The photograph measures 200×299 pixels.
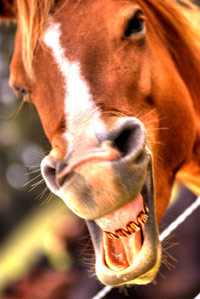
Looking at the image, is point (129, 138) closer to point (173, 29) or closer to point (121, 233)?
point (121, 233)

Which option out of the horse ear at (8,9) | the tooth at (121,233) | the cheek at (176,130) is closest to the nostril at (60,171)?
the tooth at (121,233)

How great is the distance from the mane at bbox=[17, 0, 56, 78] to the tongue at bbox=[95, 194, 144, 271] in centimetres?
70

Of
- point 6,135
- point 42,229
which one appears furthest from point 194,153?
point 6,135

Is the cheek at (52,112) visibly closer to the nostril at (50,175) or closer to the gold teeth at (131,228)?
the nostril at (50,175)

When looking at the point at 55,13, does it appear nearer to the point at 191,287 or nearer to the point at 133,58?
the point at 133,58

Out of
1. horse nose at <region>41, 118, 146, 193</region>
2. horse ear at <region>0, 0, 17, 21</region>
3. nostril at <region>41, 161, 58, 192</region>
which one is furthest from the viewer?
horse ear at <region>0, 0, 17, 21</region>

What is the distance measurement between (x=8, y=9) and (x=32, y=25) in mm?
505

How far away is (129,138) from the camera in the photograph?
103 cm

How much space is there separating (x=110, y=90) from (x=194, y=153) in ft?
2.71

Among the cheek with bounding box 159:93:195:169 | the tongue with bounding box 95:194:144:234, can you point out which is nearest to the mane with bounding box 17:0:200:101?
the cheek with bounding box 159:93:195:169

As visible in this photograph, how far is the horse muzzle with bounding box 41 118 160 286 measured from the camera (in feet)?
3.14

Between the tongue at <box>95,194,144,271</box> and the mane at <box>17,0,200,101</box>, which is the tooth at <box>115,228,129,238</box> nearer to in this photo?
the tongue at <box>95,194,144,271</box>

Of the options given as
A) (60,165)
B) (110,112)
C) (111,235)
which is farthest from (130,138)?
(111,235)

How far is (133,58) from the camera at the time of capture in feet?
4.27
